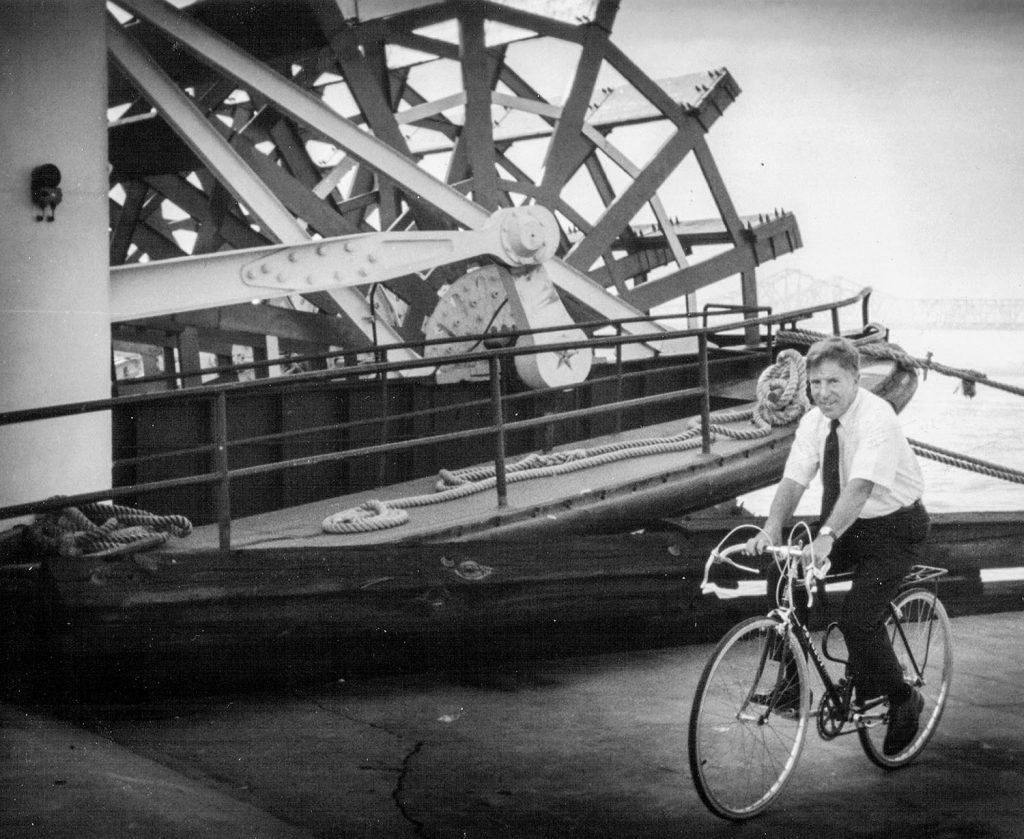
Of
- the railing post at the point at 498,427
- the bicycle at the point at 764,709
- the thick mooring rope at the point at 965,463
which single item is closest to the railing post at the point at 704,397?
the thick mooring rope at the point at 965,463

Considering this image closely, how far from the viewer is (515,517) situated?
6.39 meters

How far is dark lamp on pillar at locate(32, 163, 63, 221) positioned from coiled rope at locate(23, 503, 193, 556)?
1.55 metres

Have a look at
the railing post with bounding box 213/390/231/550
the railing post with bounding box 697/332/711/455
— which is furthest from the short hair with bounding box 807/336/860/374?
the railing post with bounding box 697/332/711/455

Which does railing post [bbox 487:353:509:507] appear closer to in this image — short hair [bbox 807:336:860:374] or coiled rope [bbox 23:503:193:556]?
coiled rope [bbox 23:503:193:556]

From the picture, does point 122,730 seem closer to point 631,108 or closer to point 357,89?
point 357,89

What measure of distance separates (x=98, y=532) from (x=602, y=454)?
3.08 metres

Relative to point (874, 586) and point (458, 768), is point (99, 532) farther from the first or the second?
point (874, 586)

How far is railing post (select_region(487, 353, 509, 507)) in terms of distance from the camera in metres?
6.25

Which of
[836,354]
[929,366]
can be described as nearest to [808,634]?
[836,354]

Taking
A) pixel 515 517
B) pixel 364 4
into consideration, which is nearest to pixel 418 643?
pixel 515 517

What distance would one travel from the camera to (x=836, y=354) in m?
4.18

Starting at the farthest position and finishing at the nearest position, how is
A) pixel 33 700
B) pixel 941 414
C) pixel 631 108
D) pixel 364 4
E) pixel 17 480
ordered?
pixel 941 414
pixel 631 108
pixel 364 4
pixel 17 480
pixel 33 700

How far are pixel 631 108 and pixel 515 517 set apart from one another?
28.9 ft

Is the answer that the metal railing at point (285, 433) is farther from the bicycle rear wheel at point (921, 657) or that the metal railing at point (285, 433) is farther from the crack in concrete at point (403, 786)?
the bicycle rear wheel at point (921, 657)
